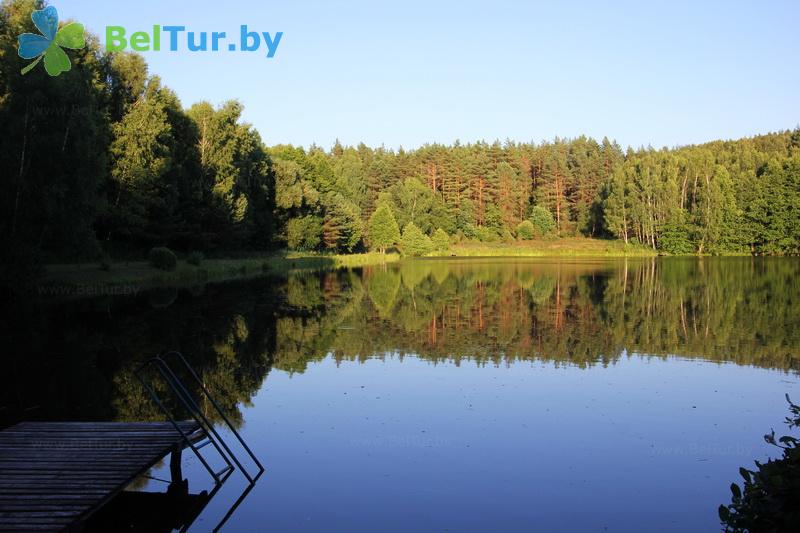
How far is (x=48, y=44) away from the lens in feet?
108

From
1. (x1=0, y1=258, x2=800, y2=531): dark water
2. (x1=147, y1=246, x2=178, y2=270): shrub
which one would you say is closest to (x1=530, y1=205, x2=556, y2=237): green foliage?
(x1=147, y1=246, x2=178, y2=270): shrub

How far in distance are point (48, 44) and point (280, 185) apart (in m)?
33.2

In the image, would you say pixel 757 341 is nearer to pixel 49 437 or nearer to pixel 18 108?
pixel 49 437

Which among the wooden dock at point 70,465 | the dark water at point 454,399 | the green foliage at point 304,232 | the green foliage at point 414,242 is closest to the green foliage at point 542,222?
the green foliage at point 414,242

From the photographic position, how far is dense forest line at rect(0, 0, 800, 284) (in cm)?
2836

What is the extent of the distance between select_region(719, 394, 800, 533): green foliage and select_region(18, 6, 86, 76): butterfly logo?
1153 inches

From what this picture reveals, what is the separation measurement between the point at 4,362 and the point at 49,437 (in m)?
8.48

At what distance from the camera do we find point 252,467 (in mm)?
8570

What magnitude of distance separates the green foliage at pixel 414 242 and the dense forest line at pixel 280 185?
72 cm

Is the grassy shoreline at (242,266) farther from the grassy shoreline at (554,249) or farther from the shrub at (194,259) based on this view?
the shrub at (194,259)

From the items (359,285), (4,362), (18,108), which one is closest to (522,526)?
(4,362)

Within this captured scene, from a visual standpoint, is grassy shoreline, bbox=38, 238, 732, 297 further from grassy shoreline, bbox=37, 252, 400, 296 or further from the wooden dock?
the wooden dock

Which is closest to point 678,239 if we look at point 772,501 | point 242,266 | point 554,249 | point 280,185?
point 554,249

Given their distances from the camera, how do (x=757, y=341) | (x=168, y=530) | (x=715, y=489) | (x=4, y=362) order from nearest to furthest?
1. (x=168, y=530)
2. (x=715, y=489)
3. (x=4, y=362)
4. (x=757, y=341)
